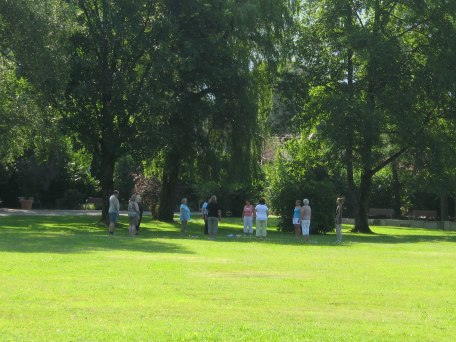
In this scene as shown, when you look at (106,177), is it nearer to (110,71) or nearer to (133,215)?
(110,71)

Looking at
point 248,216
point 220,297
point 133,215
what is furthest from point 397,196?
point 220,297

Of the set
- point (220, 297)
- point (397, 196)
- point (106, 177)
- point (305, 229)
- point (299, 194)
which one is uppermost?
point (397, 196)

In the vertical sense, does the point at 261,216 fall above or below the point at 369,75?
below

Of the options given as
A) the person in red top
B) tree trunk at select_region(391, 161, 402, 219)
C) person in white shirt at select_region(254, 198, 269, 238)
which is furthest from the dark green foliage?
person in white shirt at select_region(254, 198, 269, 238)

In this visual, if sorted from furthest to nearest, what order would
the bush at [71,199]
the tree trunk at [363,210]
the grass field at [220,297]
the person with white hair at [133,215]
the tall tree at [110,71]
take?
the bush at [71,199]
the tree trunk at [363,210]
the tall tree at [110,71]
the person with white hair at [133,215]
the grass field at [220,297]

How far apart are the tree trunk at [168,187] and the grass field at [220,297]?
21794mm

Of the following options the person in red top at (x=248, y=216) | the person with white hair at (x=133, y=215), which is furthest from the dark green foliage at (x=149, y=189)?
the person with white hair at (x=133, y=215)

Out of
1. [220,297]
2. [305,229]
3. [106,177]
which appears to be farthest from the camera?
[106,177]

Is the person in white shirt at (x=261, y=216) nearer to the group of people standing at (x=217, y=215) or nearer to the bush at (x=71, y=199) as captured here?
the group of people standing at (x=217, y=215)

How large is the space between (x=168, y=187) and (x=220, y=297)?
3483cm

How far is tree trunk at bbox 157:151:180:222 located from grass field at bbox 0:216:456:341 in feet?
71.5

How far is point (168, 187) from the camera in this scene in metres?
48.0

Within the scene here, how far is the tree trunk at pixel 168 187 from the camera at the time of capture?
4488 cm

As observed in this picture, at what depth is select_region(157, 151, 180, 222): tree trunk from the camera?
44875 millimetres
